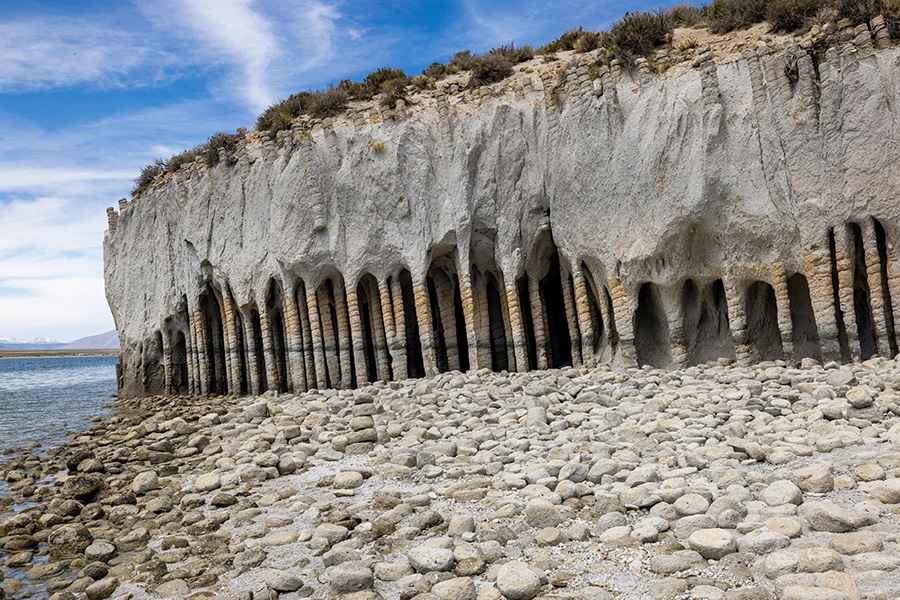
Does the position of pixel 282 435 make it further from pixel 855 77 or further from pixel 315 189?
pixel 855 77

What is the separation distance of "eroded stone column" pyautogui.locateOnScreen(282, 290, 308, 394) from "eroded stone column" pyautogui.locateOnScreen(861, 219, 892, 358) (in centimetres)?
1994

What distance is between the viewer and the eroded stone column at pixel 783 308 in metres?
18.1

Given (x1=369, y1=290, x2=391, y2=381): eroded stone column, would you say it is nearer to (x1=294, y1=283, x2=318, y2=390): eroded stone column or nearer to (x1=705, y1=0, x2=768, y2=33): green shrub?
(x1=294, y1=283, x2=318, y2=390): eroded stone column

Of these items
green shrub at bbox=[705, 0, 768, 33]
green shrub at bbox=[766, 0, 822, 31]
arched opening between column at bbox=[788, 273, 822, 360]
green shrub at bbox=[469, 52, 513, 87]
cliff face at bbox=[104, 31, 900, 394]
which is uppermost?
green shrub at bbox=[469, 52, 513, 87]

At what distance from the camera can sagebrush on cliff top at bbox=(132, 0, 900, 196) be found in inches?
780

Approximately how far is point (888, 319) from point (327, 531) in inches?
616

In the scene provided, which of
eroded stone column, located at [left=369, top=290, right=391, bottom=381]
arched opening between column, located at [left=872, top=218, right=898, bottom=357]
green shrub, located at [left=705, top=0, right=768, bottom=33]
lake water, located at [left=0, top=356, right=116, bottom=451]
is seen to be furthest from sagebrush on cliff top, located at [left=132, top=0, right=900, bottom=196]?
lake water, located at [left=0, top=356, right=116, bottom=451]

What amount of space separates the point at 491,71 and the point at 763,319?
47.7 feet

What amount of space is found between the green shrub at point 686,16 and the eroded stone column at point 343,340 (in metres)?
16.7

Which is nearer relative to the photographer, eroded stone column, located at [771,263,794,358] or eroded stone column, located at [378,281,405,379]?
eroded stone column, located at [771,263,794,358]

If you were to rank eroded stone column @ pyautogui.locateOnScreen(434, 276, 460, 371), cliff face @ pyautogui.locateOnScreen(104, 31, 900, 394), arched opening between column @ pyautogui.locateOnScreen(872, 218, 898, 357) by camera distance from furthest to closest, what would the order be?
eroded stone column @ pyautogui.locateOnScreen(434, 276, 460, 371) → cliff face @ pyautogui.locateOnScreen(104, 31, 900, 394) → arched opening between column @ pyautogui.locateOnScreen(872, 218, 898, 357)

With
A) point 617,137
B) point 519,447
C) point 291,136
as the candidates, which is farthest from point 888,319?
point 291,136

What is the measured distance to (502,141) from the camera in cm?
2486

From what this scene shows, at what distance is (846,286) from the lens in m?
17.1
